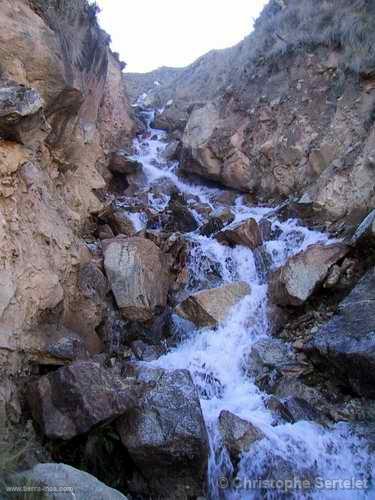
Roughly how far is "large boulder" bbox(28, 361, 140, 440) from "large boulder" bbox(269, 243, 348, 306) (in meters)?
3.23

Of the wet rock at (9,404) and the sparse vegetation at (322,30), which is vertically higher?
the sparse vegetation at (322,30)

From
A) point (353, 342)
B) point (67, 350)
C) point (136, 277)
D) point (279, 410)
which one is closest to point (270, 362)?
point (279, 410)

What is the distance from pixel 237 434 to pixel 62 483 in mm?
2117

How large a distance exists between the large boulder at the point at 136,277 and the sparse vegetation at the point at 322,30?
6.49 meters

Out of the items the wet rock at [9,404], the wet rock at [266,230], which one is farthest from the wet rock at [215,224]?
the wet rock at [9,404]

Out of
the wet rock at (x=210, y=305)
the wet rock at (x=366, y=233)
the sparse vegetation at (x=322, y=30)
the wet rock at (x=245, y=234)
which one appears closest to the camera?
the wet rock at (x=366, y=233)

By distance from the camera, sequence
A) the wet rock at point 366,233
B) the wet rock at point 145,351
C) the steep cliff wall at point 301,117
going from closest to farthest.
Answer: the wet rock at point 366,233
the wet rock at point 145,351
the steep cliff wall at point 301,117

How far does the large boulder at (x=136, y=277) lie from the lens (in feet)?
22.4

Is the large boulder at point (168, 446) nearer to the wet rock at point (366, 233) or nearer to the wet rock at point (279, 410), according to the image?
the wet rock at point (279, 410)

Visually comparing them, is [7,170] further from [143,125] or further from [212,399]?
[143,125]

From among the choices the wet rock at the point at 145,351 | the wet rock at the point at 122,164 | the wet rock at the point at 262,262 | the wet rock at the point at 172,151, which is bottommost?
the wet rock at the point at 145,351

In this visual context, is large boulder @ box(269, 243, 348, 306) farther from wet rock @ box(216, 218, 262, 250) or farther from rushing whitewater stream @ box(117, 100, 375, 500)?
wet rock @ box(216, 218, 262, 250)

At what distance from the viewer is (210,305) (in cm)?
680

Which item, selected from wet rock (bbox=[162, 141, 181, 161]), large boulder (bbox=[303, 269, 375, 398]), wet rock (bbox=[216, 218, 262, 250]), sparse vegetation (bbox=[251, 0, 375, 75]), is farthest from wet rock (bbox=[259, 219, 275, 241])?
wet rock (bbox=[162, 141, 181, 161])
